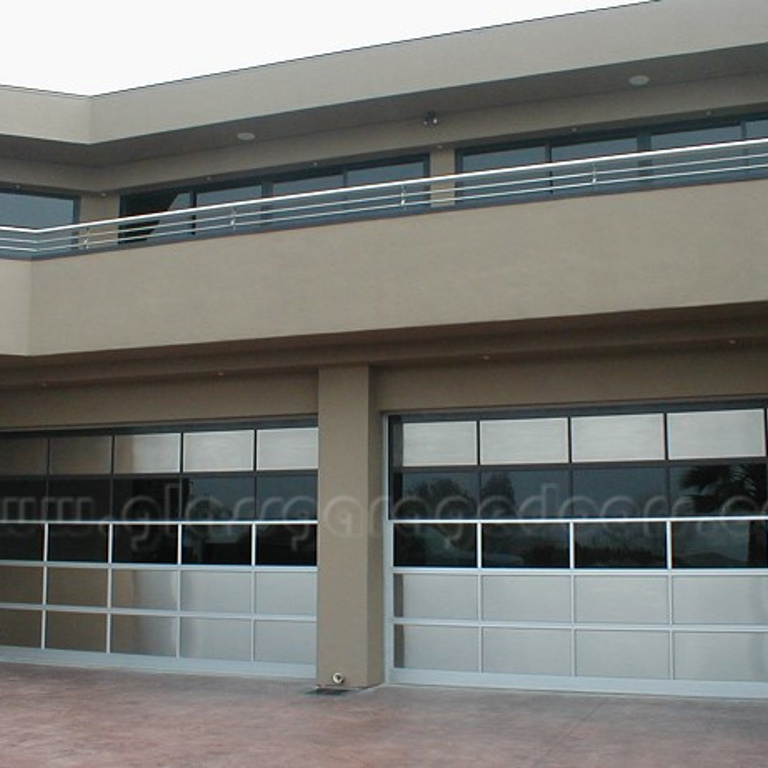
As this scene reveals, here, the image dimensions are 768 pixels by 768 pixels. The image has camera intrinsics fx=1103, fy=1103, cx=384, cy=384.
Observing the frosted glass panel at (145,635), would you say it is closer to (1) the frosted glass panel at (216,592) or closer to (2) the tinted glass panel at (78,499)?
(1) the frosted glass panel at (216,592)

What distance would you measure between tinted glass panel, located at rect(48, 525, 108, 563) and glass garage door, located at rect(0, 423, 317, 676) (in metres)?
0.02

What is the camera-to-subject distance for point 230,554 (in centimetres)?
1570

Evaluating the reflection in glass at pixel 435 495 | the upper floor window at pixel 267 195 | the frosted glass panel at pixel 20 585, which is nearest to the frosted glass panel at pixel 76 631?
the frosted glass panel at pixel 20 585

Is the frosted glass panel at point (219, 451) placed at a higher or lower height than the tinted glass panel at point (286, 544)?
higher

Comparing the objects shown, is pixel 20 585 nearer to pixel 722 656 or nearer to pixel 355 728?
pixel 355 728

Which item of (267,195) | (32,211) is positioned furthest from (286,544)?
(32,211)

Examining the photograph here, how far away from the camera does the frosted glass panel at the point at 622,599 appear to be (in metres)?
→ 13.6

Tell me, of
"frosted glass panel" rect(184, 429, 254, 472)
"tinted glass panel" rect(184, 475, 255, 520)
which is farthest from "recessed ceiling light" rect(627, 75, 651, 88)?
"tinted glass panel" rect(184, 475, 255, 520)

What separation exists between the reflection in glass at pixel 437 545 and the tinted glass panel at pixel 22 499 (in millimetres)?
6042

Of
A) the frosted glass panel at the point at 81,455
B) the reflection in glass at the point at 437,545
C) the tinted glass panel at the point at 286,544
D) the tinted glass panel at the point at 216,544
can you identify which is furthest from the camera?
the frosted glass panel at the point at 81,455

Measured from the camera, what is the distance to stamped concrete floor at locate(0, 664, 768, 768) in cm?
1014

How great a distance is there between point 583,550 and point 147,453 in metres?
6.64

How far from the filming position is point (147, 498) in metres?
16.4

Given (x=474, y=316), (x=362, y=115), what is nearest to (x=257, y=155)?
(x=362, y=115)
